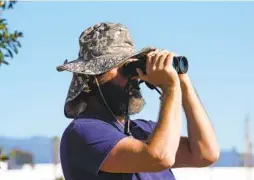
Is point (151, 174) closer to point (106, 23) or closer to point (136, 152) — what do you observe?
point (136, 152)

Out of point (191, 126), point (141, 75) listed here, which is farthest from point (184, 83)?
point (141, 75)

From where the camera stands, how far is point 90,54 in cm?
432

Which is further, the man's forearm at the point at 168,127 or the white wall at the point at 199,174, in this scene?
the white wall at the point at 199,174

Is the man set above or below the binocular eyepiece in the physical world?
below

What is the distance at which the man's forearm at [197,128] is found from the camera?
14.5 ft

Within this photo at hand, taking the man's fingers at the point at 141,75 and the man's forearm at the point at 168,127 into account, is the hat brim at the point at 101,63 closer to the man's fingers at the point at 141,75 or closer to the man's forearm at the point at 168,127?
the man's fingers at the point at 141,75

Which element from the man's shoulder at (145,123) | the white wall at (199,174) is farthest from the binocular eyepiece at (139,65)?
the white wall at (199,174)

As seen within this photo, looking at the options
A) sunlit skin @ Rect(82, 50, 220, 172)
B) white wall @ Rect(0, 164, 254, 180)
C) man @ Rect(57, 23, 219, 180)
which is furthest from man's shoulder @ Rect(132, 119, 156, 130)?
white wall @ Rect(0, 164, 254, 180)

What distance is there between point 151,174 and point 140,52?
0.53m

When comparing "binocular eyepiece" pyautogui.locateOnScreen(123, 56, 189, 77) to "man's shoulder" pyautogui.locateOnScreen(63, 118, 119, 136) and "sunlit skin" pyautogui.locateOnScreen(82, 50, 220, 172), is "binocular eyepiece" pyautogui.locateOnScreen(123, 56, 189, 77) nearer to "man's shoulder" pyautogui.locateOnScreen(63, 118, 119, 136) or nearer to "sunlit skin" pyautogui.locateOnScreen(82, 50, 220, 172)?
"sunlit skin" pyautogui.locateOnScreen(82, 50, 220, 172)

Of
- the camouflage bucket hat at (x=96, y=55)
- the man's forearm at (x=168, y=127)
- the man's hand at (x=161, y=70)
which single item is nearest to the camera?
the man's forearm at (x=168, y=127)

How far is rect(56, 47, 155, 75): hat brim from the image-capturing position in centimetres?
418

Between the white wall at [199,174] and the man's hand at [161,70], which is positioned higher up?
the man's hand at [161,70]

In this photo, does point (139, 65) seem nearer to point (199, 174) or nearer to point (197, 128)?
point (197, 128)
